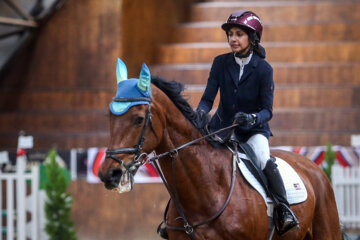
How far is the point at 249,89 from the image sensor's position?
5031mm

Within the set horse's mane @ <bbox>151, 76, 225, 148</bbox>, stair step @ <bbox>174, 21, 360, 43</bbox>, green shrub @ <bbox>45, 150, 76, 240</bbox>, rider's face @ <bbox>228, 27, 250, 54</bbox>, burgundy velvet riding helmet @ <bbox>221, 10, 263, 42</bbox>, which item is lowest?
green shrub @ <bbox>45, 150, 76, 240</bbox>

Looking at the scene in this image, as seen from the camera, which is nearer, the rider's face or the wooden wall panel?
the rider's face

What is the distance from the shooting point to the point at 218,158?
15.9ft

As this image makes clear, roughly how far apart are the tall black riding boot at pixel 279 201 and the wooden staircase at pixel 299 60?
602cm

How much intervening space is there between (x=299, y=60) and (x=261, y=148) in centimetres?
777

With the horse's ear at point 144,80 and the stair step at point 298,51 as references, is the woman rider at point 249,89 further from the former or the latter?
the stair step at point 298,51

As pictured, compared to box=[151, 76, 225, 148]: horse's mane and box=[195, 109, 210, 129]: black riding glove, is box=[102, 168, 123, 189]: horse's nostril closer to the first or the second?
box=[151, 76, 225, 148]: horse's mane

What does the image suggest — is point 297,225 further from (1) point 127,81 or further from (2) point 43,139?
(2) point 43,139

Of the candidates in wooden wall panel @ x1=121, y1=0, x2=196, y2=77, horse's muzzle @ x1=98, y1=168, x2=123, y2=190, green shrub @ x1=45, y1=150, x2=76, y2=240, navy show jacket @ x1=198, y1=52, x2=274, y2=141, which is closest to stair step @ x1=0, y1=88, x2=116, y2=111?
wooden wall panel @ x1=121, y1=0, x2=196, y2=77

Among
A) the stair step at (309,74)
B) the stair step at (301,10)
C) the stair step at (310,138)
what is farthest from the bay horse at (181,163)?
the stair step at (301,10)

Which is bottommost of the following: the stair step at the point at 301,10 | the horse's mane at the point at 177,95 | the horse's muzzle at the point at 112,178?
the horse's muzzle at the point at 112,178

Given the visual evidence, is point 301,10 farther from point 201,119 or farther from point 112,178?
point 112,178

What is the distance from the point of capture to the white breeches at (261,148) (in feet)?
16.7

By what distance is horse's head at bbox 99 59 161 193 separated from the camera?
4113mm
